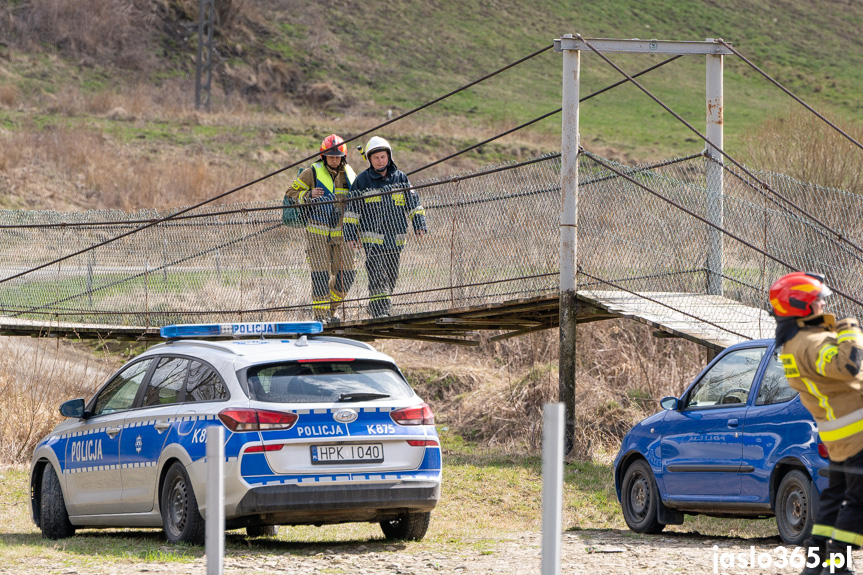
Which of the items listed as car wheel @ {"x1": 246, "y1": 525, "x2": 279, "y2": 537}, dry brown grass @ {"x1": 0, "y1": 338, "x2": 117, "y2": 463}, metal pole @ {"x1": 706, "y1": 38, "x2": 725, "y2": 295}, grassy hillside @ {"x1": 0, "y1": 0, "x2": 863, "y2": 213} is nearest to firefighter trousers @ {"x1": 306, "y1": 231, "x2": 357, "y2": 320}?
dry brown grass @ {"x1": 0, "y1": 338, "x2": 117, "y2": 463}

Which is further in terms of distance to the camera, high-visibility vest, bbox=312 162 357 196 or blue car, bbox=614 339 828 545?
high-visibility vest, bbox=312 162 357 196

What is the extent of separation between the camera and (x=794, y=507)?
26.4 ft

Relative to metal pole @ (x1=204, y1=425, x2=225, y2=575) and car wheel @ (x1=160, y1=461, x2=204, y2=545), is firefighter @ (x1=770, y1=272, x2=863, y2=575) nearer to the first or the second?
metal pole @ (x1=204, y1=425, x2=225, y2=575)

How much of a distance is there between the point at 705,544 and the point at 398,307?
627 cm

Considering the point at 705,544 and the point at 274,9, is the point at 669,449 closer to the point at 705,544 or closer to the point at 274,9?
the point at 705,544

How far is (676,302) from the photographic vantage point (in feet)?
41.9

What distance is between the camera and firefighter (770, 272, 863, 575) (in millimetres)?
6051

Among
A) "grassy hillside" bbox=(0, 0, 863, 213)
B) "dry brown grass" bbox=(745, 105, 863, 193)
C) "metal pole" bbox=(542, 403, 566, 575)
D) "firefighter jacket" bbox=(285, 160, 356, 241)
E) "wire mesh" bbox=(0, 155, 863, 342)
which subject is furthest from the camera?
"grassy hillside" bbox=(0, 0, 863, 213)

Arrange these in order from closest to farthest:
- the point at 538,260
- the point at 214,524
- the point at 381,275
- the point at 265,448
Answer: the point at 214,524, the point at 265,448, the point at 538,260, the point at 381,275

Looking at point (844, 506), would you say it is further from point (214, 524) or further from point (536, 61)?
point (536, 61)

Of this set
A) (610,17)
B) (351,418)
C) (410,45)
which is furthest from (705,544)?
(610,17)

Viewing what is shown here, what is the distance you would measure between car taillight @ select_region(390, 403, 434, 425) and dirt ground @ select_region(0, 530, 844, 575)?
0.86 meters

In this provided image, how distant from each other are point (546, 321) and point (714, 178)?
271 centimetres

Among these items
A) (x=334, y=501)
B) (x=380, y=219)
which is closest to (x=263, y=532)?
(x=334, y=501)
